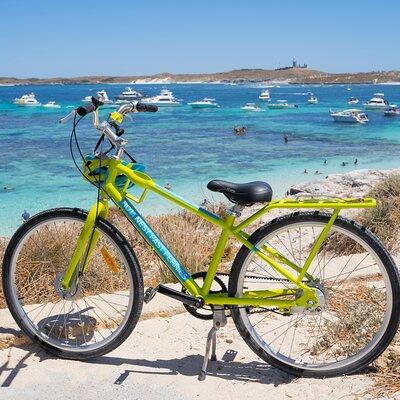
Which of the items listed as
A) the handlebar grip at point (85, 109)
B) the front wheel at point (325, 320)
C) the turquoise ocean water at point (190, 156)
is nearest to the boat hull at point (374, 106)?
the turquoise ocean water at point (190, 156)

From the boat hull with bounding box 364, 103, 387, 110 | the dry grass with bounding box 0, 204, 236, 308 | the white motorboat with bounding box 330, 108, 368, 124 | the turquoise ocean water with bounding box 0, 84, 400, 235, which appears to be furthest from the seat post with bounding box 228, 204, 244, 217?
the boat hull with bounding box 364, 103, 387, 110

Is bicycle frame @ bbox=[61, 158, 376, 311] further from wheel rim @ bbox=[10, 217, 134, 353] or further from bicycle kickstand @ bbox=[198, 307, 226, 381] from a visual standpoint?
wheel rim @ bbox=[10, 217, 134, 353]

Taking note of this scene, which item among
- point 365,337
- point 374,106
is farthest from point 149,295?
point 374,106

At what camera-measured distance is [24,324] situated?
12.0ft

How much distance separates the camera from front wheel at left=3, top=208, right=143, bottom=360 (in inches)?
136

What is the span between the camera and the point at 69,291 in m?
3.54

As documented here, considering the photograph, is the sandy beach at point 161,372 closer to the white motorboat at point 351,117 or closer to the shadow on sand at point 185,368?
the shadow on sand at point 185,368

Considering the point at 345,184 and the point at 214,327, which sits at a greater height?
the point at 214,327

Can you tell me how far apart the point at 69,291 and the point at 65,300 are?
0.15 metres

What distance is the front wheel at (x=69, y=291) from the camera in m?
3.46

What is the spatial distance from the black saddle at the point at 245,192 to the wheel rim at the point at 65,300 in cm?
73

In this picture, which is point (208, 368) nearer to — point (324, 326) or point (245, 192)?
point (324, 326)

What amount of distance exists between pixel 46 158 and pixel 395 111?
127ft

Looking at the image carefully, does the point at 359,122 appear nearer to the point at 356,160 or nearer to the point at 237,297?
the point at 356,160
